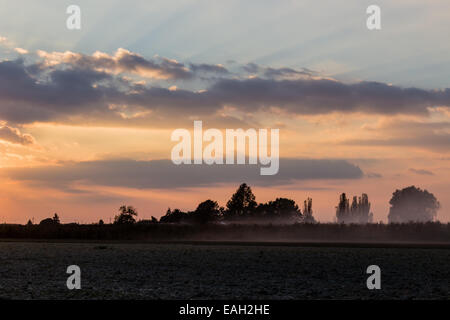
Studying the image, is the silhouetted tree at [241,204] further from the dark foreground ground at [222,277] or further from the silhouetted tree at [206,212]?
the dark foreground ground at [222,277]

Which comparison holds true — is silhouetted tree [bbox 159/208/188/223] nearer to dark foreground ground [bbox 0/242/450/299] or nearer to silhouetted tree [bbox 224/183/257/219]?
silhouetted tree [bbox 224/183/257/219]

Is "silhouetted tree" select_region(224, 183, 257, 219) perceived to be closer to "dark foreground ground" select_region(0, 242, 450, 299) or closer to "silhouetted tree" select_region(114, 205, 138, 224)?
"silhouetted tree" select_region(114, 205, 138, 224)

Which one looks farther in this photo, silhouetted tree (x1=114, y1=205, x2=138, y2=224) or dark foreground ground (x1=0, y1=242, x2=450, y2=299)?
silhouetted tree (x1=114, y1=205, x2=138, y2=224)

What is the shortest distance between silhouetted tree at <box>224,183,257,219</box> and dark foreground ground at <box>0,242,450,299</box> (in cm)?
14196

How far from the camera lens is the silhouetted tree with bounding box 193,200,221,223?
184062mm

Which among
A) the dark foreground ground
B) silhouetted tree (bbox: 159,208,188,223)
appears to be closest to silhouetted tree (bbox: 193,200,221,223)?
silhouetted tree (bbox: 159,208,188,223)

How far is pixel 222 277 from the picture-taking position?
1431 inches

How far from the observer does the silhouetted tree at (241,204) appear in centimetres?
19525

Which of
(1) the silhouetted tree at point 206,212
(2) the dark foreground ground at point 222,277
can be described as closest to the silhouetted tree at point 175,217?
(1) the silhouetted tree at point 206,212

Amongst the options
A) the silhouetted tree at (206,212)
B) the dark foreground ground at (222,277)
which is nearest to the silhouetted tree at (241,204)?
the silhouetted tree at (206,212)

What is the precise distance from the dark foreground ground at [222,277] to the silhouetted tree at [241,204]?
142 metres

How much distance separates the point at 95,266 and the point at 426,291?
23.6 metres

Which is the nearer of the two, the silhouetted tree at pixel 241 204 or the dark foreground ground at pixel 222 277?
the dark foreground ground at pixel 222 277
